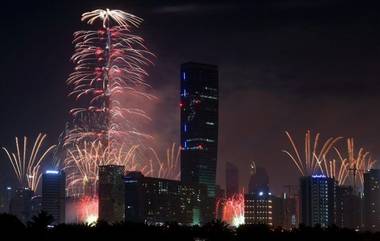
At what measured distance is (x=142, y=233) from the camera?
366 feet

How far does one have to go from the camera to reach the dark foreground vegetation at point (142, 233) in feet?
318

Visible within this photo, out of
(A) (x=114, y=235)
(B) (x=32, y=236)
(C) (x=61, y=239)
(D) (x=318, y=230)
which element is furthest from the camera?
(D) (x=318, y=230)

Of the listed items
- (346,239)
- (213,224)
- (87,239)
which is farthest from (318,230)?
(87,239)

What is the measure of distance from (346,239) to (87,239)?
39716 millimetres

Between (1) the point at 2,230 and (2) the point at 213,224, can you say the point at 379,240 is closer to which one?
(2) the point at 213,224

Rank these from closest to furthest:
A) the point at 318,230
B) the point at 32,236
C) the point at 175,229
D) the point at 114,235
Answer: the point at 32,236 → the point at 114,235 → the point at 175,229 → the point at 318,230

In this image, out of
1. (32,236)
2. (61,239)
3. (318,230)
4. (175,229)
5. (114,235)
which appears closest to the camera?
(32,236)

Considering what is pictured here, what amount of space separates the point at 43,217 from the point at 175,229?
24.9m

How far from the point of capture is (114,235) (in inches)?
4240

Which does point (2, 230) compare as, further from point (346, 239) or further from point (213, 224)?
point (346, 239)

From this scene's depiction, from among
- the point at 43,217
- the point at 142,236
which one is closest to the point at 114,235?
the point at 142,236

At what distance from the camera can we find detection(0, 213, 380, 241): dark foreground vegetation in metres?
97.0

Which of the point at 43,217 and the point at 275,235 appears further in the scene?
the point at 275,235

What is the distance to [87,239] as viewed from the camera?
103062 millimetres
